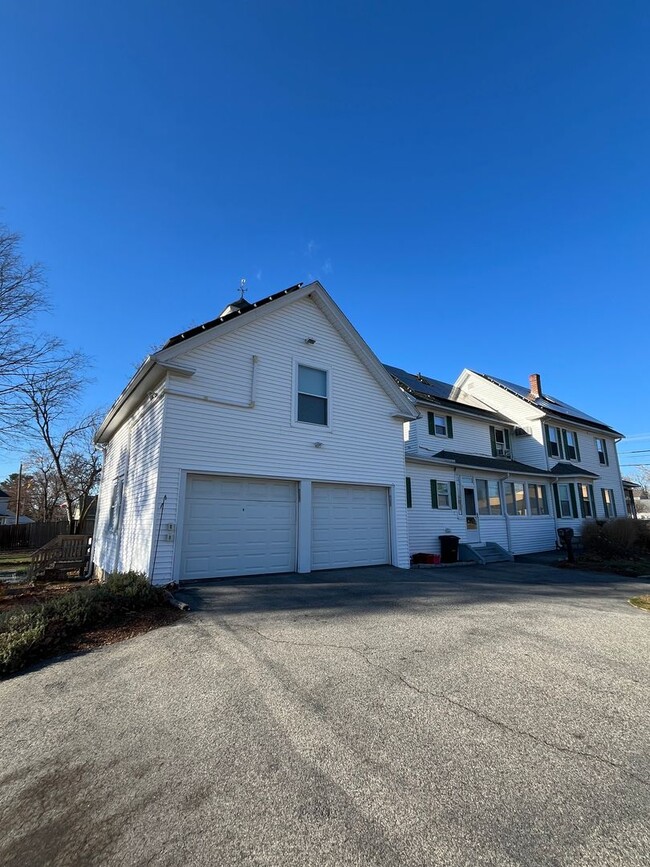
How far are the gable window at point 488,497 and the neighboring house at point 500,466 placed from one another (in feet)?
0.15

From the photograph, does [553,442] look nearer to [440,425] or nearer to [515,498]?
[515,498]

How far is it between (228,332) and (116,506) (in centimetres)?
681

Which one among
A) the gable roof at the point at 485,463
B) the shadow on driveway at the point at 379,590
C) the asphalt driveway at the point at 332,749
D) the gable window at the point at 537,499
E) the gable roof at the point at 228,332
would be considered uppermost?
the gable roof at the point at 228,332

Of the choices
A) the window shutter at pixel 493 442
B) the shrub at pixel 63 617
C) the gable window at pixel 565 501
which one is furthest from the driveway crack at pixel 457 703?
the gable window at pixel 565 501

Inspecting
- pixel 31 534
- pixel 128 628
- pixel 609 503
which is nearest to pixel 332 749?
pixel 128 628

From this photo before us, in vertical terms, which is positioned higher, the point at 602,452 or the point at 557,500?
the point at 602,452

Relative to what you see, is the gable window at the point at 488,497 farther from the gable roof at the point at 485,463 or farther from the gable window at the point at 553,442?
the gable window at the point at 553,442

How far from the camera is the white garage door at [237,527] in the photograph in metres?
8.73

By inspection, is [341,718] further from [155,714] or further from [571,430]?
[571,430]

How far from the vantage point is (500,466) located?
730 inches

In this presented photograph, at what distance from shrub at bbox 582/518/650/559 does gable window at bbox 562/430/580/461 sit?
257 inches

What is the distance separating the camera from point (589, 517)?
2262 centimetres

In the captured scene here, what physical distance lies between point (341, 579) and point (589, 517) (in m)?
19.7

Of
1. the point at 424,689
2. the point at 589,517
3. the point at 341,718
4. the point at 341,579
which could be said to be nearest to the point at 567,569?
the point at 341,579
